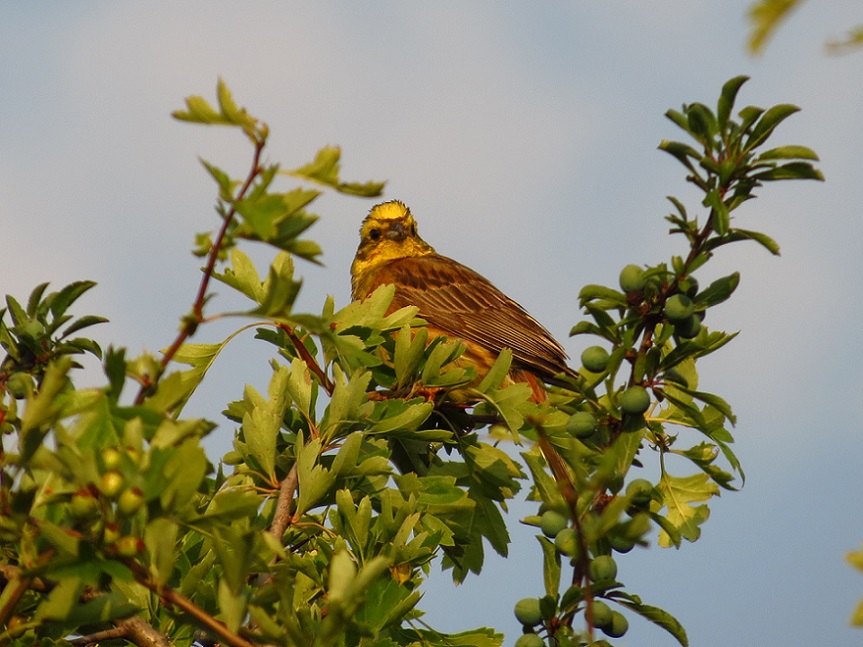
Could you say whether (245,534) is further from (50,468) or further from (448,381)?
(448,381)

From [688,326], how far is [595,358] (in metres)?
0.30

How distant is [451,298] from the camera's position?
880 centimetres

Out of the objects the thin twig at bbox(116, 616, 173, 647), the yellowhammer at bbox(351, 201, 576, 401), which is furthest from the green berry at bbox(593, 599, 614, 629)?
the yellowhammer at bbox(351, 201, 576, 401)

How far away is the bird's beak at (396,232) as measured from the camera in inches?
389

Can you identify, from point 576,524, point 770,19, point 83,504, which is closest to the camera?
point 770,19

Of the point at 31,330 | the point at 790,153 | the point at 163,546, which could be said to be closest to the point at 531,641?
the point at 163,546

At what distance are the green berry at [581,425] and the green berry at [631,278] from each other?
0.41 m

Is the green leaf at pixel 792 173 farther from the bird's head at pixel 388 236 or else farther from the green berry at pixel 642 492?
the bird's head at pixel 388 236

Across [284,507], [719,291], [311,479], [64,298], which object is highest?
[719,291]

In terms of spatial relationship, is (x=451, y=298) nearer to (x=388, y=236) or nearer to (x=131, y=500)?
(x=388, y=236)

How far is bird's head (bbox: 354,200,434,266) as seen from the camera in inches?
389

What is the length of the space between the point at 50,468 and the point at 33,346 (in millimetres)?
2362

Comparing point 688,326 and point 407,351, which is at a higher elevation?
point 688,326

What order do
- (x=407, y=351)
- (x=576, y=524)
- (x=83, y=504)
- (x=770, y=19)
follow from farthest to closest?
(x=407, y=351)
(x=83, y=504)
(x=576, y=524)
(x=770, y=19)
